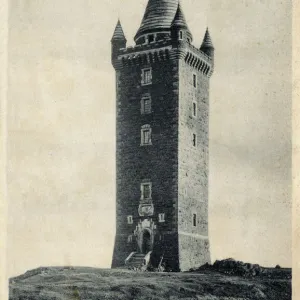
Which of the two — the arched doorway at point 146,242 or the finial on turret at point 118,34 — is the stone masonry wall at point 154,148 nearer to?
the arched doorway at point 146,242

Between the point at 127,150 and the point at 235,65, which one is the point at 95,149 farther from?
the point at 235,65

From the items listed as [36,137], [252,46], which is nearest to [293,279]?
[252,46]

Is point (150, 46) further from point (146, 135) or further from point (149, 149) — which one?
point (149, 149)

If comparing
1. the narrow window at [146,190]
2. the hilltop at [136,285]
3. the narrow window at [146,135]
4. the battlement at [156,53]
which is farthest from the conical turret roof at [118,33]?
the hilltop at [136,285]

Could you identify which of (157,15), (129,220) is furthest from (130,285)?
(157,15)

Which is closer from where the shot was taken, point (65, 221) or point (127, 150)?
point (65, 221)

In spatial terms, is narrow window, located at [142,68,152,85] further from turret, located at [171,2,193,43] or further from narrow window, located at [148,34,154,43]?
turret, located at [171,2,193,43]

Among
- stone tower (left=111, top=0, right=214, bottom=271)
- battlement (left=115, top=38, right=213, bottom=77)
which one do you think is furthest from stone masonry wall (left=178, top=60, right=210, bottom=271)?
battlement (left=115, top=38, right=213, bottom=77)
